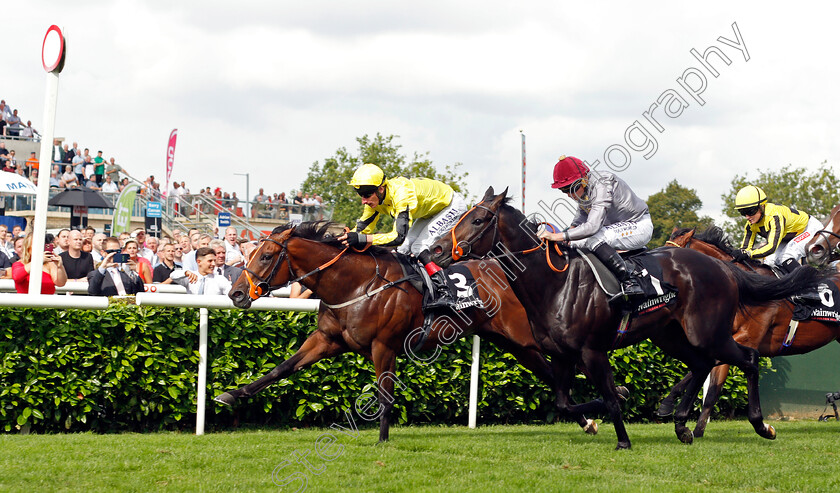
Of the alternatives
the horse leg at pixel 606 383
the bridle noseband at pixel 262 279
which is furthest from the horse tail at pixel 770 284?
the bridle noseband at pixel 262 279

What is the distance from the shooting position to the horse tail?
6746mm

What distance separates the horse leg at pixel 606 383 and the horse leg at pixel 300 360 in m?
1.80

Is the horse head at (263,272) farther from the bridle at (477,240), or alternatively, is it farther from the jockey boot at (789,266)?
the jockey boot at (789,266)

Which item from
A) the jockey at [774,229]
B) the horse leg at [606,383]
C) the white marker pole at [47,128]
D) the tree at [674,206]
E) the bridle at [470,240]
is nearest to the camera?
the bridle at [470,240]

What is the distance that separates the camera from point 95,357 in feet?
21.0

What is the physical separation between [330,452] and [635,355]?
3.97 m

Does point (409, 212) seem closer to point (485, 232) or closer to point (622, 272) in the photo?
point (485, 232)

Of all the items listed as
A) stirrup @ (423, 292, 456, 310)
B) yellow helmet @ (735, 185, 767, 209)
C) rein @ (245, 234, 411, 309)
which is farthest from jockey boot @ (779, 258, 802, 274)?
rein @ (245, 234, 411, 309)

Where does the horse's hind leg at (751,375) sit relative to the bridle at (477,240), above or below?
below

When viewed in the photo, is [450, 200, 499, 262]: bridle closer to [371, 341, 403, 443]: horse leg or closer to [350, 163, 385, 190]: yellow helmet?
[350, 163, 385, 190]: yellow helmet

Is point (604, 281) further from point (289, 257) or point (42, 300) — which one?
point (42, 300)

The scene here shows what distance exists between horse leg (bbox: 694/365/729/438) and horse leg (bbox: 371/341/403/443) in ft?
8.31

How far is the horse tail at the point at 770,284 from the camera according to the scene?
675cm

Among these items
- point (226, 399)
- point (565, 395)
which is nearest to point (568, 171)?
point (565, 395)
